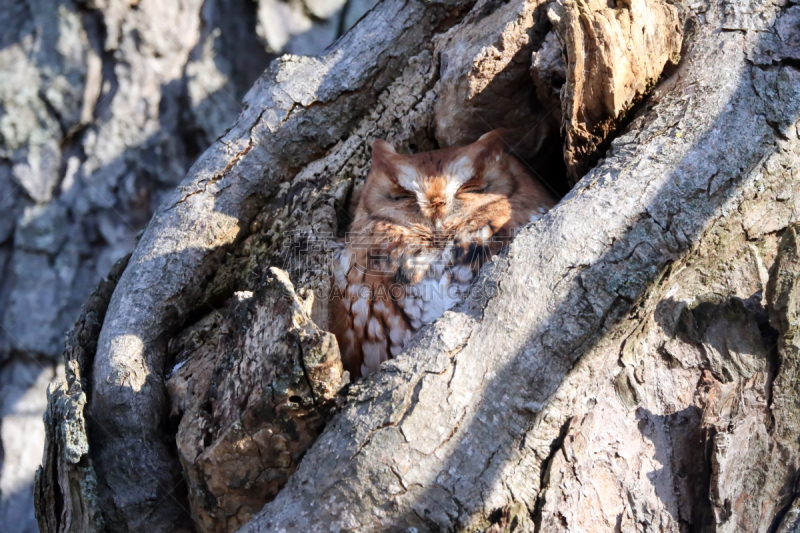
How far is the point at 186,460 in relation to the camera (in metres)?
1.58

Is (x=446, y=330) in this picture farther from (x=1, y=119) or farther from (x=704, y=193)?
(x=1, y=119)

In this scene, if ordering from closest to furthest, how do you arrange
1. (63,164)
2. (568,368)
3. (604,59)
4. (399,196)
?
(568,368)
(604,59)
(399,196)
(63,164)

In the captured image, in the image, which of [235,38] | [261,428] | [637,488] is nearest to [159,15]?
[235,38]

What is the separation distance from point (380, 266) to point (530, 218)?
481mm

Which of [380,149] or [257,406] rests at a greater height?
[380,149]

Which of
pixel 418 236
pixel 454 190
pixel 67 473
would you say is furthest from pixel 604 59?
pixel 67 473

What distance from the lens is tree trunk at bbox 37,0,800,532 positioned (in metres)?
1.30

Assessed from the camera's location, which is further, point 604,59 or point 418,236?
point 418,236

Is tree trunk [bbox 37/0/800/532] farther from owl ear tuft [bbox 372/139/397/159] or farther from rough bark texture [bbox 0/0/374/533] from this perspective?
rough bark texture [bbox 0/0/374/533]

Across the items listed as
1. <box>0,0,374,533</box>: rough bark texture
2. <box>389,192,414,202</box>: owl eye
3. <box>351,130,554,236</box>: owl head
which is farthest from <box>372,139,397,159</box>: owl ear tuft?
<box>0,0,374,533</box>: rough bark texture

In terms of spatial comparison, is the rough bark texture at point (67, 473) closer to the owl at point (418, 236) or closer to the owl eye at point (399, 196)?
the owl at point (418, 236)

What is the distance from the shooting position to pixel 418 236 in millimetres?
1890

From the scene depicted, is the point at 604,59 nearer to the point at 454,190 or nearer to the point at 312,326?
the point at 454,190

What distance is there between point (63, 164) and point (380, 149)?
6.73ft
